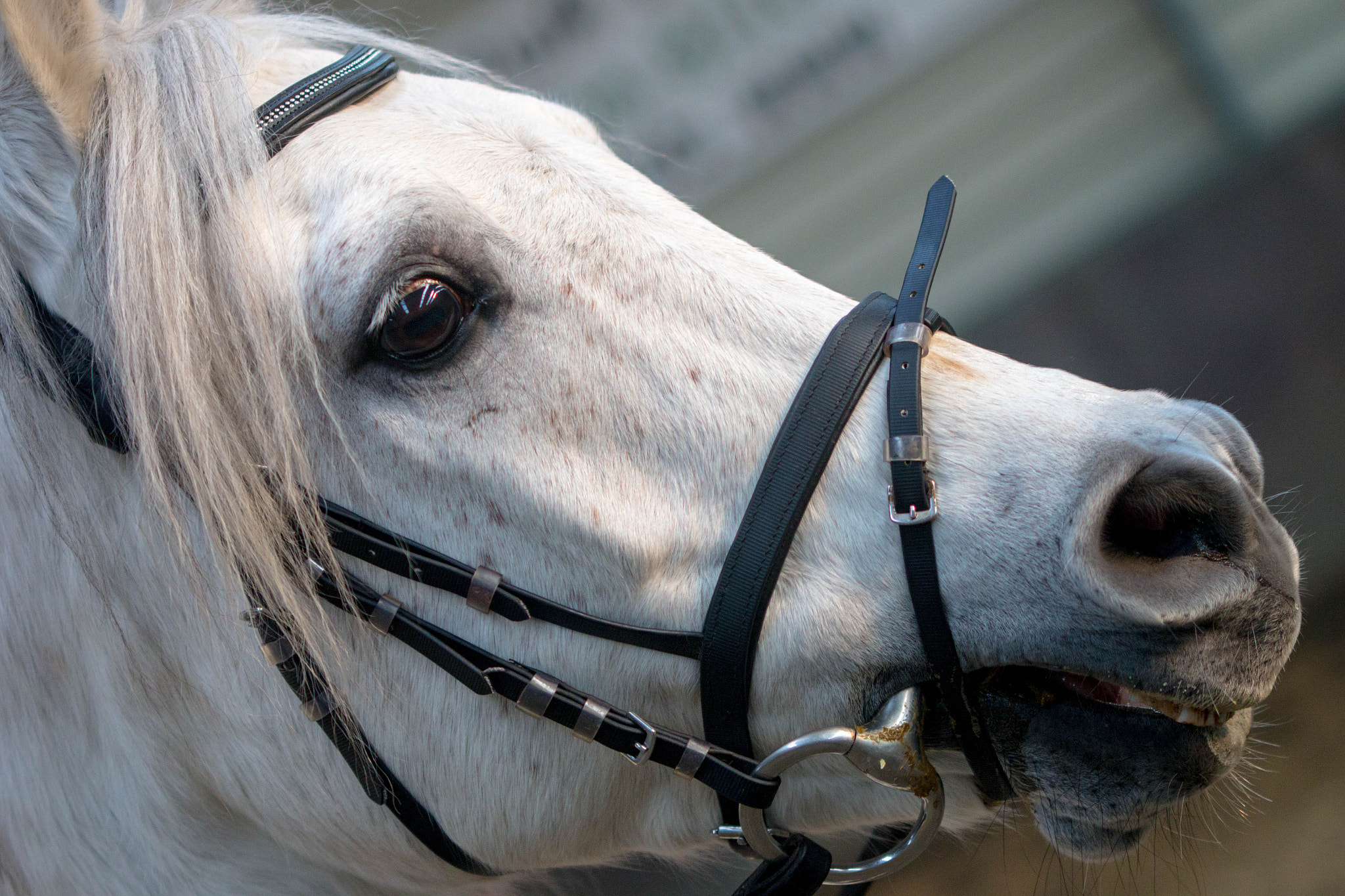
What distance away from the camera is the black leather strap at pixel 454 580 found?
659mm

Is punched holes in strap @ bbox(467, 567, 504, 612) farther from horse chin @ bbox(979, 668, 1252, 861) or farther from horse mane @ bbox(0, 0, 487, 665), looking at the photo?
horse chin @ bbox(979, 668, 1252, 861)

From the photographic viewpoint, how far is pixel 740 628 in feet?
2.09

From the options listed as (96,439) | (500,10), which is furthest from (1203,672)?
(500,10)

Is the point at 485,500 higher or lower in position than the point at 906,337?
lower

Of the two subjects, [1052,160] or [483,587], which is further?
[1052,160]

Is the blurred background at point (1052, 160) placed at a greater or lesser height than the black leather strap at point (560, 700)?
greater

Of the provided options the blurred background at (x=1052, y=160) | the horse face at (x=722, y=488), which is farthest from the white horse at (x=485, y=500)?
the blurred background at (x=1052, y=160)

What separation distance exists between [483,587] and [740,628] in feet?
0.68

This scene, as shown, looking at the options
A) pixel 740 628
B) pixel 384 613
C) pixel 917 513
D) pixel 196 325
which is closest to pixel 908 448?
pixel 917 513

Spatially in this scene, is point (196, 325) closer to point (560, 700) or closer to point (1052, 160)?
point (560, 700)

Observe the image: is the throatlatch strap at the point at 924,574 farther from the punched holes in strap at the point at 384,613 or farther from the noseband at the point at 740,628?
the punched holes in strap at the point at 384,613

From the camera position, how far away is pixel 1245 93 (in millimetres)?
1765

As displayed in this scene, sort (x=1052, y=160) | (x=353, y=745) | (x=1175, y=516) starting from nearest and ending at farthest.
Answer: (x=1175, y=516) → (x=353, y=745) → (x=1052, y=160)

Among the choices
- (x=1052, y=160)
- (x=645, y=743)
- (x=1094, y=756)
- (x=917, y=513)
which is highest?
(x=1052, y=160)
